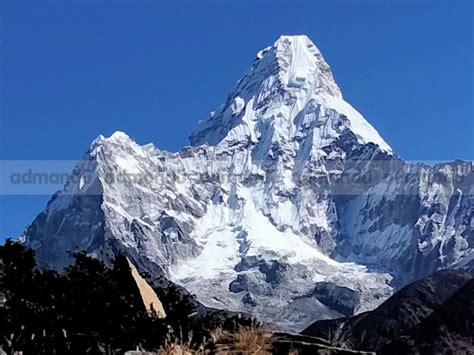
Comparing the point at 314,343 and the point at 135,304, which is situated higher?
the point at 135,304

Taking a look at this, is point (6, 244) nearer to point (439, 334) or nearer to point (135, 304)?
point (135, 304)

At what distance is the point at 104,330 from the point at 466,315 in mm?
133891

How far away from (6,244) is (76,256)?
165 centimetres

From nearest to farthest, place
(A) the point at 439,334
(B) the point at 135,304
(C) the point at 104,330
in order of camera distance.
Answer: (C) the point at 104,330
(B) the point at 135,304
(A) the point at 439,334

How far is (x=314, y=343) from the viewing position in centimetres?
1645

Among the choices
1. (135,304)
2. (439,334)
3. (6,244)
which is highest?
(439,334)

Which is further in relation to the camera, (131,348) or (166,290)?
(166,290)

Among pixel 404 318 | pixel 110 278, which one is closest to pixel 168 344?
pixel 110 278

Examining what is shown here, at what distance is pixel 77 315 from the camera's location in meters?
16.7

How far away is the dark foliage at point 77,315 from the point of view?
1547 centimetres

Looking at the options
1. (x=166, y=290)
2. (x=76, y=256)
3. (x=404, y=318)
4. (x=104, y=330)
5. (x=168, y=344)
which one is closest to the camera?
(x=168, y=344)

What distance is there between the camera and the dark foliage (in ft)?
50.8

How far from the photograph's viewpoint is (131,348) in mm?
16000

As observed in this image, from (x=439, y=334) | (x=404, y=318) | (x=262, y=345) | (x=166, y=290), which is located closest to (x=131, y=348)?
(x=262, y=345)
